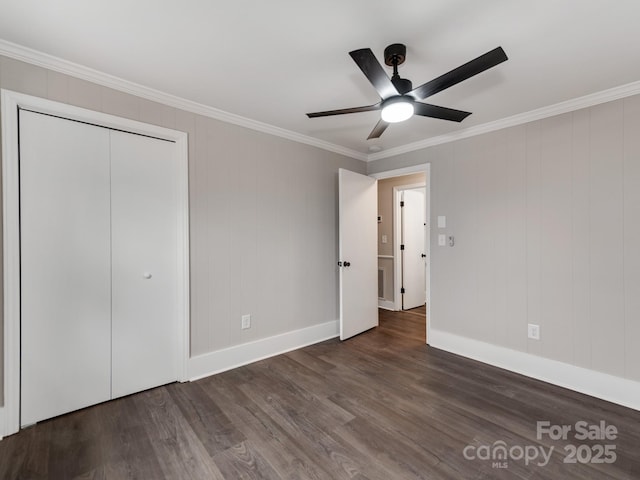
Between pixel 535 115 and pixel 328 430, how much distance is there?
3108 millimetres

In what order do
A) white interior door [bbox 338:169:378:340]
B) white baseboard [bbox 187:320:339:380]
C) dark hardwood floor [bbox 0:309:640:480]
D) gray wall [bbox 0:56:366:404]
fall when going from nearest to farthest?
dark hardwood floor [bbox 0:309:640:480] < gray wall [bbox 0:56:366:404] < white baseboard [bbox 187:320:339:380] < white interior door [bbox 338:169:378:340]

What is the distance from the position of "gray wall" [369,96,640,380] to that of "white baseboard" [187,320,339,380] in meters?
1.35

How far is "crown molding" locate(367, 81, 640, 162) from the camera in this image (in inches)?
87.4

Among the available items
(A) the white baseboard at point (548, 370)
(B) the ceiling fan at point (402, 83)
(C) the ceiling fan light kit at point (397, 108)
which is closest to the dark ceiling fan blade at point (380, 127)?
(B) the ceiling fan at point (402, 83)

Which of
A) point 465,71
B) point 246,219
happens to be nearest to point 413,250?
point 246,219

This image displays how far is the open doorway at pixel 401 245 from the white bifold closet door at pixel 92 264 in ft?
11.2

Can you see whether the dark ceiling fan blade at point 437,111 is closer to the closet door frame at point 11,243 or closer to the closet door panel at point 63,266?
the closet door panel at point 63,266

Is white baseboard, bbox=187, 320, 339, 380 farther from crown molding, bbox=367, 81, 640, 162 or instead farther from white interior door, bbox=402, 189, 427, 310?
crown molding, bbox=367, 81, 640, 162

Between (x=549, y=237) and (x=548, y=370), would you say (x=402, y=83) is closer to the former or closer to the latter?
(x=549, y=237)

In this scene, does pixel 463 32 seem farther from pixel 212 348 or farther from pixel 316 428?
pixel 212 348

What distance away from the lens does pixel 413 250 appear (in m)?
5.12

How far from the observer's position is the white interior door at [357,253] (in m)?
3.48

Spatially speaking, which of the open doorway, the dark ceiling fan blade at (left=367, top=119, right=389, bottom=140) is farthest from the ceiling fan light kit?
the open doorway

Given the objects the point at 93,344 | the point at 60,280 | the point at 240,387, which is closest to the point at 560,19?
the point at 240,387
